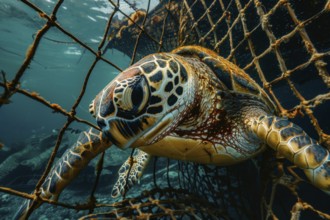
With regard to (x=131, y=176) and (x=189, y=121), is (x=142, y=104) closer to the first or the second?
(x=189, y=121)

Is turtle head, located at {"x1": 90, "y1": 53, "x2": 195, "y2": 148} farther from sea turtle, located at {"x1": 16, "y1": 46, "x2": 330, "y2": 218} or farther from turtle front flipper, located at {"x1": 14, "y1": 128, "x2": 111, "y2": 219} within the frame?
turtle front flipper, located at {"x1": 14, "y1": 128, "x2": 111, "y2": 219}

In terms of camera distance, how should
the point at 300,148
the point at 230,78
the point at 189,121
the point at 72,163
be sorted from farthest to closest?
the point at 72,163 < the point at 230,78 < the point at 189,121 < the point at 300,148

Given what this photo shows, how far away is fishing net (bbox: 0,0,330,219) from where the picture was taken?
4.60ft

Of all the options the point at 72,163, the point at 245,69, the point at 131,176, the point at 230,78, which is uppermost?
the point at 245,69

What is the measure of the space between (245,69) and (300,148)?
141cm

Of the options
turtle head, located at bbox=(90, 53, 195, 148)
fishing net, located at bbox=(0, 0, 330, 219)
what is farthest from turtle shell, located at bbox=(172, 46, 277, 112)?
turtle head, located at bbox=(90, 53, 195, 148)

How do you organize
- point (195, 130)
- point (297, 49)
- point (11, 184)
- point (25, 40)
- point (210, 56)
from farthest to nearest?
point (25, 40), point (11, 184), point (297, 49), point (210, 56), point (195, 130)

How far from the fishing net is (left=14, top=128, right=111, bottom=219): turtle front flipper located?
52 cm

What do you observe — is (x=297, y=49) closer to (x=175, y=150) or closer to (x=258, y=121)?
(x=258, y=121)

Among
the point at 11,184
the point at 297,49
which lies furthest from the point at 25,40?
the point at 297,49

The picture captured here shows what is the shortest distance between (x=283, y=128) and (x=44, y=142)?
374 inches

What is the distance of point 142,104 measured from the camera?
1164mm

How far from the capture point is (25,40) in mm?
19719

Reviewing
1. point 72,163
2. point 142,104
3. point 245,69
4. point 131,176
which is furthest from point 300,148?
point 131,176
